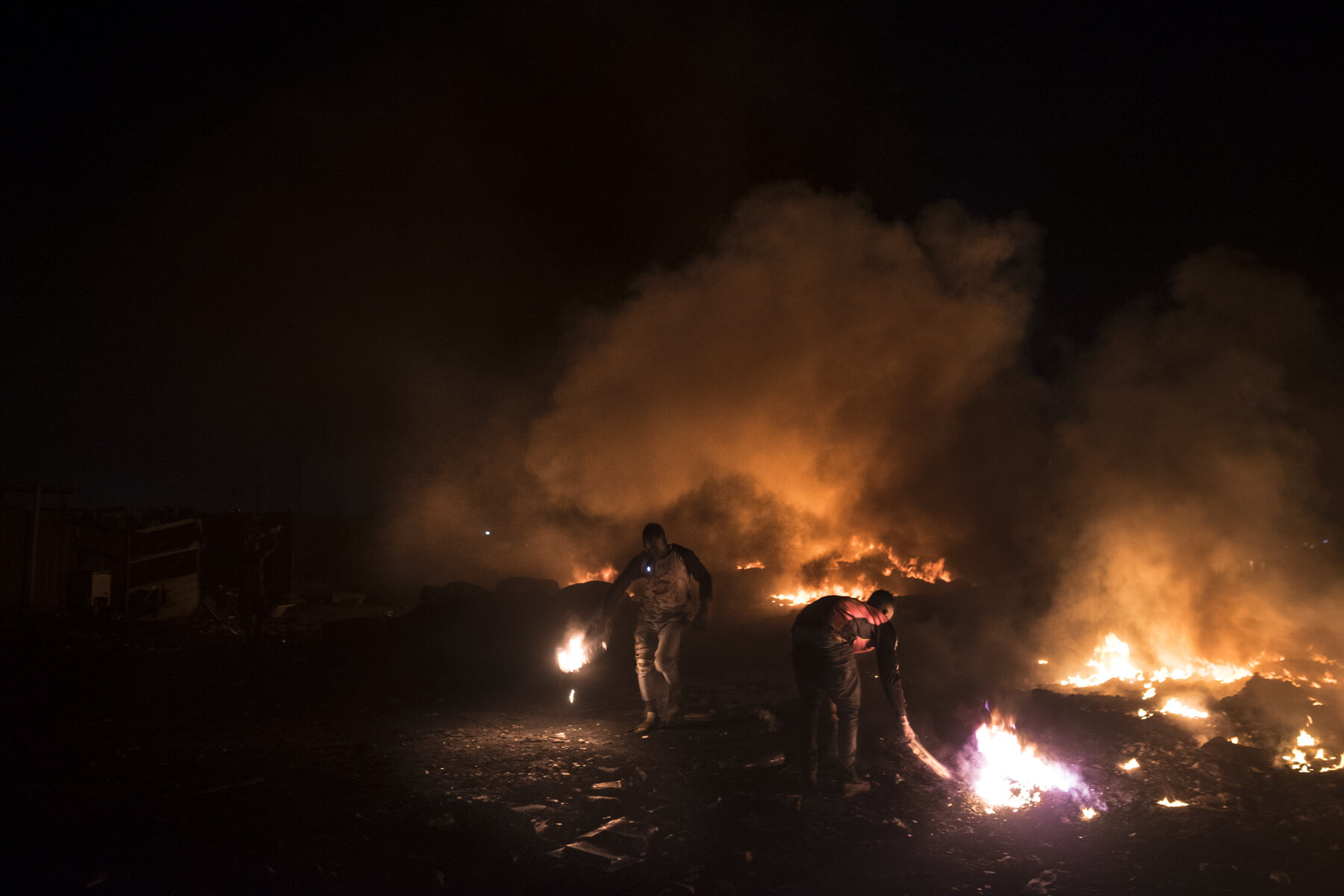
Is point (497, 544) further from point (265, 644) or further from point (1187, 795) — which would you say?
point (1187, 795)

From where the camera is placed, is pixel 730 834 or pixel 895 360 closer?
pixel 730 834

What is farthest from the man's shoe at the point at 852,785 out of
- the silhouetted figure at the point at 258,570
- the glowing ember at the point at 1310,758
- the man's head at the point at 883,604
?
the silhouetted figure at the point at 258,570

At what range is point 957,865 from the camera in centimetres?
461

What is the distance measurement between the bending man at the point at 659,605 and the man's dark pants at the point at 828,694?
4.59ft

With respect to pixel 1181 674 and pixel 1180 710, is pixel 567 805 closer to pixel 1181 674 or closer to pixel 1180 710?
pixel 1180 710

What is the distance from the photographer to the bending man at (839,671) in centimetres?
568

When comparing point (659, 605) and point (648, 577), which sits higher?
point (648, 577)

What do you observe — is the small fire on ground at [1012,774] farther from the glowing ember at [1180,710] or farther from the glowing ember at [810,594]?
the glowing ember at [810,594]

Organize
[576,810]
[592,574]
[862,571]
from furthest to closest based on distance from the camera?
[592,574], [862,571], [576,810]

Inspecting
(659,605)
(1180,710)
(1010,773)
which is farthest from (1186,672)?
(659,605)

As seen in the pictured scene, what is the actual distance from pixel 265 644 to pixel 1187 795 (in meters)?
11.9

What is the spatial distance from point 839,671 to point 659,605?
6.41 feet

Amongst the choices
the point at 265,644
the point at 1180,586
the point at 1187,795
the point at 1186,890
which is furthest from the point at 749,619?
the point at 1186,890

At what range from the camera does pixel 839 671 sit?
5707 millimetres
